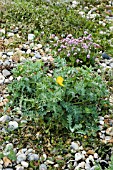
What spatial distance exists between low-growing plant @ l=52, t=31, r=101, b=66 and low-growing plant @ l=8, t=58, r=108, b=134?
1.73ft

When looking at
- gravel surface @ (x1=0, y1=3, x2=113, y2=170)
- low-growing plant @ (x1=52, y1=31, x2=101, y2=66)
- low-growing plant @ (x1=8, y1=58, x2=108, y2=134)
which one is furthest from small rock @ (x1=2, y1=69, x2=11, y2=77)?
low-growing plant @ (x1=52, y1=31, x2=101, y2=66)

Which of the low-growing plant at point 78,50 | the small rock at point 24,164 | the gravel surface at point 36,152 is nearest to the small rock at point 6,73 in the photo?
the gravel surface at point 36,152

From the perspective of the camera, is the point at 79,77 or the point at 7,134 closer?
the point at 7,134

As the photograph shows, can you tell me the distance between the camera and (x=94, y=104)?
4.05m

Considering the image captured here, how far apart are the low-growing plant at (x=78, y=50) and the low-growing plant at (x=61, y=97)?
53 centimetres

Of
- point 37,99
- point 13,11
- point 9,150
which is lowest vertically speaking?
point 9,150

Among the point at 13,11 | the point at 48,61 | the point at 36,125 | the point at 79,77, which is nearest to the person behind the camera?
the point at 36,125

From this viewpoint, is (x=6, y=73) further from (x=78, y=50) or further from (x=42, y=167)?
(x=42, y=167)

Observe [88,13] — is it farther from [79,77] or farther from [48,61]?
[79,77]

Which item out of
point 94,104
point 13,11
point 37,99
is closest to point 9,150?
point 37,99

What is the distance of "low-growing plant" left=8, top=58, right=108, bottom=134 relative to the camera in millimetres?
3881

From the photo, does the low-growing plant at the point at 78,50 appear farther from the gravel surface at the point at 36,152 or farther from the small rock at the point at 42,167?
the small rock at the point at 42,167

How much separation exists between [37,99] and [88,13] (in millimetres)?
2255

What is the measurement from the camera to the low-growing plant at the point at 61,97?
388 cm
